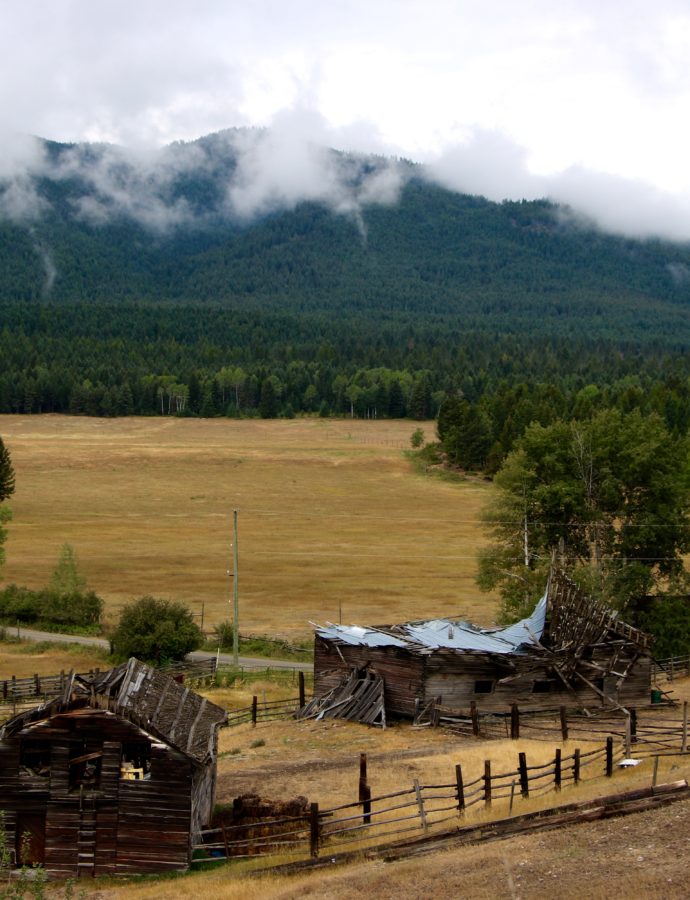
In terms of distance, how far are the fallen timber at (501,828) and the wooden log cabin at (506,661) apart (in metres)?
15.4

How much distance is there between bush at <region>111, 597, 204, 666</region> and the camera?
4931cm

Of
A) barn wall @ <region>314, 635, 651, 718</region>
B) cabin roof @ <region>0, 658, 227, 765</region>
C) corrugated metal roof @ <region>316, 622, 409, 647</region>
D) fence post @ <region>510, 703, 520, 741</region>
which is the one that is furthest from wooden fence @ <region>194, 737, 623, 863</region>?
corrugated metal roof @ <region>316, 622, 409, 647</region>

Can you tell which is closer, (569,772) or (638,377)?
(569,772)

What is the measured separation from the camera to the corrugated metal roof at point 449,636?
40.0 m

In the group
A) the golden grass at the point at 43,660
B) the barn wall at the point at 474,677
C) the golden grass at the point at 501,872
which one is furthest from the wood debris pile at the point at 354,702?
the golden grass at the point at 501,872

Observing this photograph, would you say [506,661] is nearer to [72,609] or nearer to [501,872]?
[501,872]

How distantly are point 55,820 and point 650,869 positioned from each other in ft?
43.9

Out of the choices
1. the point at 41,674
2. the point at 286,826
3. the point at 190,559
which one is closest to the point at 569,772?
the point at 286,826

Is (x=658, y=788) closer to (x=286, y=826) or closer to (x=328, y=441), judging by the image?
(x=286, y=826)

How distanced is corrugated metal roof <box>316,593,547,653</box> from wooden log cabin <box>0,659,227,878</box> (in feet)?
51.0

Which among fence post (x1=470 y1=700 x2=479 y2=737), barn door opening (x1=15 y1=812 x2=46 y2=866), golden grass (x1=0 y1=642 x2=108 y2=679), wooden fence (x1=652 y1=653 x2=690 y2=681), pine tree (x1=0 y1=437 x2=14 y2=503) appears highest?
pine tree (x1=0 y1=437 x2=14 y2=503)

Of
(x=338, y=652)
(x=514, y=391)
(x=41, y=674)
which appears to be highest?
(x=514, y=391)

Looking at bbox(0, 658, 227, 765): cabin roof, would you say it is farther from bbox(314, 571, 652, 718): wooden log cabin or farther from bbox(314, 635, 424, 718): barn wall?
bbox(314, 571, 652, 718): wooden log cabin

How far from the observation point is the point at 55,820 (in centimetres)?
2505
